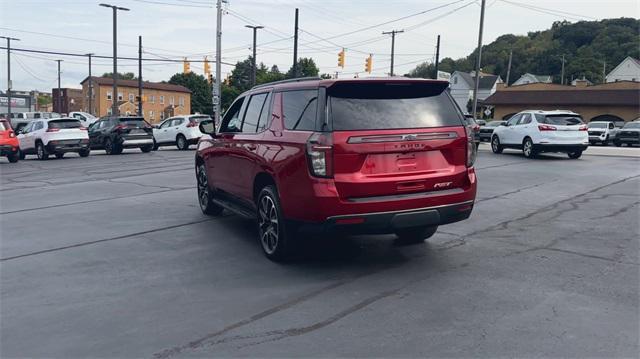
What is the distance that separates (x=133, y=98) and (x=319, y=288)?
9526cm

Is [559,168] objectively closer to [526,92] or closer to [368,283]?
[368,283]

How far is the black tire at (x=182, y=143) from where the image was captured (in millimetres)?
27028

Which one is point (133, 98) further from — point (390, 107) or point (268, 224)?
point (390, 107)

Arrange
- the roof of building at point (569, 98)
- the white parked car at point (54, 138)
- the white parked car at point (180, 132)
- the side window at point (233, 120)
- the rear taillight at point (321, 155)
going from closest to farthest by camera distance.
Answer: the rear taillight at point (321, 155) → the side window at point (233, 120) → the white parked car at point (54, 138) → the white parked car at point (180, 132) → the roof of building at point (569, 98)

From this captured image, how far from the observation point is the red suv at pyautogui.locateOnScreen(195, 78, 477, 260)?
5.01 m

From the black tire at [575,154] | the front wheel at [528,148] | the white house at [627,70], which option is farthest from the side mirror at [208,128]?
the white house at [627,70]

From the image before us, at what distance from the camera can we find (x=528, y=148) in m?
19.6

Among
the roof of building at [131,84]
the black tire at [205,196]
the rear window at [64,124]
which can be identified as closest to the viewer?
the black tire at [205,196]

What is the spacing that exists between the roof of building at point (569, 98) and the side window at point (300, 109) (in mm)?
54004

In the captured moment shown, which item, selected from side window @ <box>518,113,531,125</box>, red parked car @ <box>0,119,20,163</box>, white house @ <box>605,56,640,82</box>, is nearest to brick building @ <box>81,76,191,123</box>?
red parked car @ <box>0,119,20,163</box>

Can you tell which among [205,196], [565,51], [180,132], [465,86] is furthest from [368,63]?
[565,51]

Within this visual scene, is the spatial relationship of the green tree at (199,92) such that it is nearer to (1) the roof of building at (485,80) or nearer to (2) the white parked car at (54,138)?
(1) the roof of building at (485,80)

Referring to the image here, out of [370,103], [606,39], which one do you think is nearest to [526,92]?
[606,39]

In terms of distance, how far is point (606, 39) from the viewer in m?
94.4
